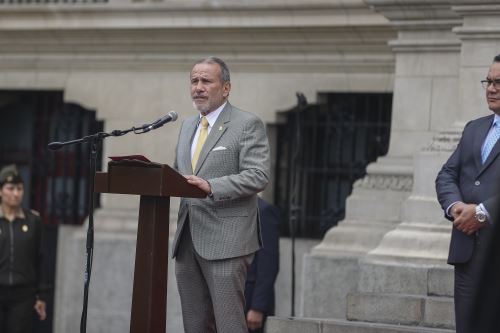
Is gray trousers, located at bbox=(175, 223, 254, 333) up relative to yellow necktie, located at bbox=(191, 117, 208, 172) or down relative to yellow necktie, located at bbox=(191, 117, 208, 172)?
down

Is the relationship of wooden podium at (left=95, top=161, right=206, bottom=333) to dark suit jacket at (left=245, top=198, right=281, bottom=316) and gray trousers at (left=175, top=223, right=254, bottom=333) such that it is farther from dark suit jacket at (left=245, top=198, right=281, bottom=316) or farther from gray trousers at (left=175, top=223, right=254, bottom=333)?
dark suit jacket at (left=245, top=198, right=281, bottom=316)

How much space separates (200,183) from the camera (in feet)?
23.8

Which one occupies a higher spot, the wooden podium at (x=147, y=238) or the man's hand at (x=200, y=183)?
the man's hand at (x=200, y=183)

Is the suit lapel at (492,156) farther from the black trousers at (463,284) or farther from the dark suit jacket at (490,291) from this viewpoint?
the dark suit jacket at (490,291)

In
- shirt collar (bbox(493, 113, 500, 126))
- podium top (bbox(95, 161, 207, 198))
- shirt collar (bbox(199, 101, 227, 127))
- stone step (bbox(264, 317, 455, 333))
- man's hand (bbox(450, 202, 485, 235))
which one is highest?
shirt collar (bbox(493, 113, 500, 126))

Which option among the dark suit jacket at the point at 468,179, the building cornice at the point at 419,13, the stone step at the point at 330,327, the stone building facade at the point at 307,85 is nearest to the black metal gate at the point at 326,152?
the stone building facade at the point at 307,85

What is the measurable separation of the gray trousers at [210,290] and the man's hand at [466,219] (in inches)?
45.2

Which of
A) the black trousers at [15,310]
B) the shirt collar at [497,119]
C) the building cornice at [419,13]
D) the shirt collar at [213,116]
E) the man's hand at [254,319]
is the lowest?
the black trousers at [15,310]

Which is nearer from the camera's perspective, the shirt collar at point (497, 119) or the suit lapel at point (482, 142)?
the suit lapel at point (482, 142)

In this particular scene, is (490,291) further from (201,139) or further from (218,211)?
(201,139)

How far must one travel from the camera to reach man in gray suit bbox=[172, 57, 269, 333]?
24.7 ft

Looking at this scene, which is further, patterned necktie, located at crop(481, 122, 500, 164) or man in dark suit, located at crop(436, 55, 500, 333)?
patterned necktie, located at crop(481, 122, 500, 164)

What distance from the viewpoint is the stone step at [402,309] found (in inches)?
339

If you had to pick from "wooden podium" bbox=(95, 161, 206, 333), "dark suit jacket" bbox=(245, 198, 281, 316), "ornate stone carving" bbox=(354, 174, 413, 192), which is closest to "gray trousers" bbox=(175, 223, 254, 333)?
"wooden podium" bbox=(95, 161, 206, 333)
